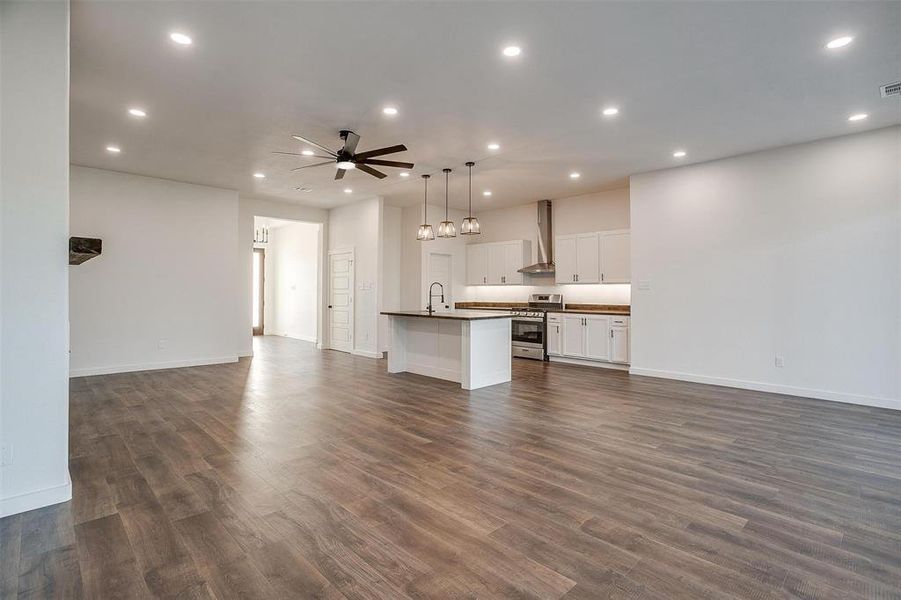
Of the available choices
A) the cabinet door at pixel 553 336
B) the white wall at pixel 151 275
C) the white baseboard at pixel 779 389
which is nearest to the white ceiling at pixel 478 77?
the white wall at pixel 151 275

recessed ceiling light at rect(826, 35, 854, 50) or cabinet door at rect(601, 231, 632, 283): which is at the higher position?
recessed ceiling light at rect(826, 35, 854, 50)

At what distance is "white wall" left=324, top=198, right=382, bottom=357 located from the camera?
845 centimetres

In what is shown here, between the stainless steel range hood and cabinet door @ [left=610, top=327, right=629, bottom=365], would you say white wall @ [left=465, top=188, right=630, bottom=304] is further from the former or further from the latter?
cabinet door @ [left=610, top=327, right=629, bottom=365]

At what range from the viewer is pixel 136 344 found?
6.83 meters

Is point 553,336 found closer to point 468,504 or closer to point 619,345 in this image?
point 619,345

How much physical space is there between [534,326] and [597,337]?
127 centimetres

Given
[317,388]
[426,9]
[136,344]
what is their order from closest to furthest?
[426,9], [317,388], [136,344]

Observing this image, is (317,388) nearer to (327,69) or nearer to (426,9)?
(327,69)

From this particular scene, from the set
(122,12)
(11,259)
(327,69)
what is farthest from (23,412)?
(327,69)

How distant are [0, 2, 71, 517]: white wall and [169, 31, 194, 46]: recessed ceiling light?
0.62m

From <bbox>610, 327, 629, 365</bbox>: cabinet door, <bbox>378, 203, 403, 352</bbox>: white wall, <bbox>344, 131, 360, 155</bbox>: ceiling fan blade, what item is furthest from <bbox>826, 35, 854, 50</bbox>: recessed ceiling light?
<bbox>378, 203, 403, 352</bbox>: white wall

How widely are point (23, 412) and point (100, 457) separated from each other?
100 centimetres

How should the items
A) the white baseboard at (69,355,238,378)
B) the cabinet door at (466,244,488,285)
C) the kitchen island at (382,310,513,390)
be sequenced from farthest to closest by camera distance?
the cabinet door at (466,244,488,285)
the white baseboard at (69,355,238,378)
the kitchen island at (382,310,513,390)

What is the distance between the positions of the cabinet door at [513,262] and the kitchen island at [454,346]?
3010 millimetres
